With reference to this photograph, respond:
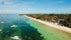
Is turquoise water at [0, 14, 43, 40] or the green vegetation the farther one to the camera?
the green vegetation

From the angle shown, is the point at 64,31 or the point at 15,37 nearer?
the point at 15,37

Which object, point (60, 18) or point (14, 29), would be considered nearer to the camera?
point (14, 29)

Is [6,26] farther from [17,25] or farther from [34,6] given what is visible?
[34,6]

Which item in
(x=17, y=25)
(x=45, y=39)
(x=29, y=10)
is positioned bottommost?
(x=45, y=39)

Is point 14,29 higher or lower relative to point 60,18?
lower

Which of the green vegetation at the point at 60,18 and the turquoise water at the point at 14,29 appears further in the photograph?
the green vegetation at the point at 60,18

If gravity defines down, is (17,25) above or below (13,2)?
below

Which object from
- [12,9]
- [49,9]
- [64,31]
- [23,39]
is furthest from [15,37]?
[64,31]
